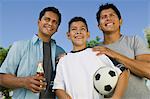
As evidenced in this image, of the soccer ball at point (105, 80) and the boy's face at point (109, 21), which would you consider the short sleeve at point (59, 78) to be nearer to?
the soccer ball at point (105, 80)

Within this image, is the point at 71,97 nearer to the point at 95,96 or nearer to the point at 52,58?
the point at 95,96

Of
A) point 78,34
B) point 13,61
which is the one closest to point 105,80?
point 78,34

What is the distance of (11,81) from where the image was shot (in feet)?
12.3

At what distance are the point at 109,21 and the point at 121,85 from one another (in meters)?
0.90

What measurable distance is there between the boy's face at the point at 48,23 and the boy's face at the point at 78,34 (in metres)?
0.22

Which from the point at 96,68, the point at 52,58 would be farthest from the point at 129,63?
the point at 52,58

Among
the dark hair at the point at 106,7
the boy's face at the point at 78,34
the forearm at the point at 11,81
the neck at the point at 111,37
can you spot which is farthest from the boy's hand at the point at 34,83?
the dark hair at the point at 106,7

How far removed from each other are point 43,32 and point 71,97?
966mm

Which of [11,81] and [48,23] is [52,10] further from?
[11,81]

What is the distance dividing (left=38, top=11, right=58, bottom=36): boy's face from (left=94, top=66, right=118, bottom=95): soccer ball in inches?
33.5

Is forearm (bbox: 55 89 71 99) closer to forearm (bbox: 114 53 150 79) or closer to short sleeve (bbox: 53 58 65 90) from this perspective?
short sleeve (bbox: 53 58 65 90)

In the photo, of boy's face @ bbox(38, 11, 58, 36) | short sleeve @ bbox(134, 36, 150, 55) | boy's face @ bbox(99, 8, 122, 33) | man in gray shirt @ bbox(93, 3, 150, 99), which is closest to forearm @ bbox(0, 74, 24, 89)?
boy's face @ bbox(38, 11, 58, 36)

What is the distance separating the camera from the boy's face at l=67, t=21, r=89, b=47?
12.7ft

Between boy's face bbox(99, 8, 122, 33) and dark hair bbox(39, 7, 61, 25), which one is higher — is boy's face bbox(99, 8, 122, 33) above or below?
below
